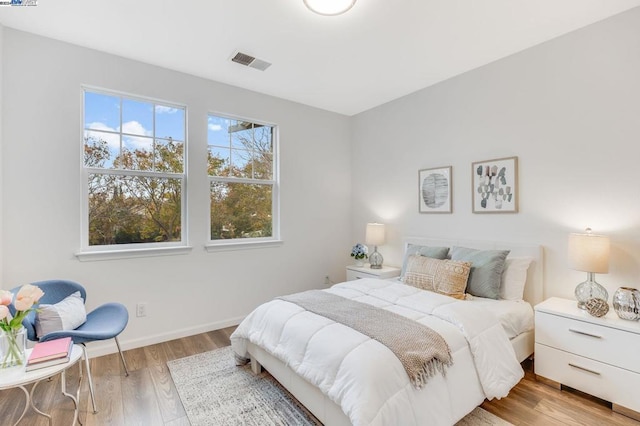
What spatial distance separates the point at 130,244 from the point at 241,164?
144cm

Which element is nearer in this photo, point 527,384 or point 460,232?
point 527,384

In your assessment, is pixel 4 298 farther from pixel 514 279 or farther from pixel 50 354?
→ pixel 514 279

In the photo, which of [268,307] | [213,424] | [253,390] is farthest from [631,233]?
[213,424]

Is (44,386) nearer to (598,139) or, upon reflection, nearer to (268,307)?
(268,307)

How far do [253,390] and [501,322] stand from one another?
189 cm

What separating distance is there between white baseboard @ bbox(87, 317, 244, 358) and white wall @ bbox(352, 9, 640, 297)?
2.52 meters

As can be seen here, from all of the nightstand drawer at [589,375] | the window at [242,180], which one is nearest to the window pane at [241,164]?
the window at [242,180]

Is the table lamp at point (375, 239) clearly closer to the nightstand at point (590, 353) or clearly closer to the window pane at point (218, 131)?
the nightstand at point (590, 353)

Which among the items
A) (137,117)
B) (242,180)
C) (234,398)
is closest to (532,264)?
(234,398)

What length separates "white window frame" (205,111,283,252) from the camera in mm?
3356

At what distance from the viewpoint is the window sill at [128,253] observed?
2.65 m

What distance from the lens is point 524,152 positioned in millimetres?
2797

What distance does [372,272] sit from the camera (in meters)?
3.69

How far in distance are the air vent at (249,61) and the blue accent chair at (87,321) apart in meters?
2.38
